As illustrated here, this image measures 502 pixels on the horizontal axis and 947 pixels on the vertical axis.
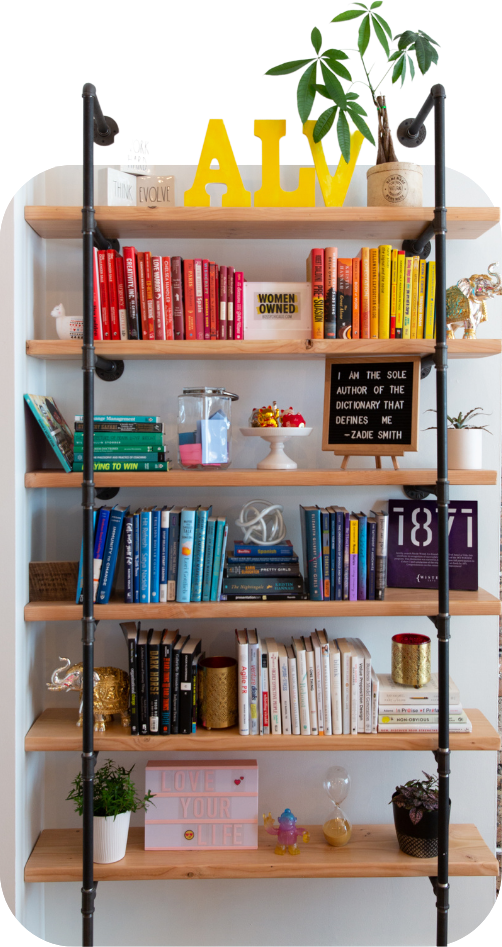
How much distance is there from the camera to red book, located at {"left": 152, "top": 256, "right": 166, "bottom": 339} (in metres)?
1.72

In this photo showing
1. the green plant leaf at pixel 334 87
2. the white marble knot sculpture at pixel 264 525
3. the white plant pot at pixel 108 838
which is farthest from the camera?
the white marble knot sculpture at pixel 264 525

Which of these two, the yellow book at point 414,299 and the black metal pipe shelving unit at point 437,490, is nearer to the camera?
the black metal pipe shelving unit at point 437,490

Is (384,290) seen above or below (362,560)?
above

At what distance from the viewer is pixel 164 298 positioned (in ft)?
5.70

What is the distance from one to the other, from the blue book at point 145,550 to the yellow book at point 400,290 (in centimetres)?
80

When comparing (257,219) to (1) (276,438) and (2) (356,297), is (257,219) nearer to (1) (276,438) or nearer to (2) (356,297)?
(2) (356,297)

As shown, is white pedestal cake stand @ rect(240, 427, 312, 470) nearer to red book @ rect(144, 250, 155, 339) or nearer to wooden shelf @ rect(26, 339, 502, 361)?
wooden shelf @ rect(26, 339, 502, 361)

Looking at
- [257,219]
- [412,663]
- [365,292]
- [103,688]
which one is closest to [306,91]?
[257,219]

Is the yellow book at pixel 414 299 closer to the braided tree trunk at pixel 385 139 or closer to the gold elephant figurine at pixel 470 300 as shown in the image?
the gold elephant figurine at pixel 470 300

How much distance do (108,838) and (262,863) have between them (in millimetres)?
398

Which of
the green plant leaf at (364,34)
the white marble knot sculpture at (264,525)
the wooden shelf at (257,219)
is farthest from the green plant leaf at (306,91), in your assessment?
the white marble knot sculpture at (264,525)

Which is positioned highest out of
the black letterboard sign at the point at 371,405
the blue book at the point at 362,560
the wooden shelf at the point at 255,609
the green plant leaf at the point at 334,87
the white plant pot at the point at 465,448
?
the green plant leaf at the point at 334,87

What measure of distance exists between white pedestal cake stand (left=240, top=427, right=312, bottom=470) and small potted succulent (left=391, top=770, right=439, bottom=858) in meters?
0.90

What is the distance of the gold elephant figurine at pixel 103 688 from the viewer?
5.75ft
